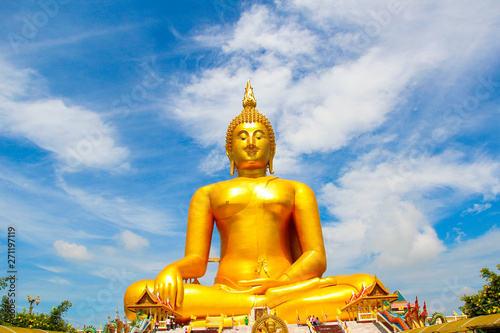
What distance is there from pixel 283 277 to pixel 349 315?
192 cm

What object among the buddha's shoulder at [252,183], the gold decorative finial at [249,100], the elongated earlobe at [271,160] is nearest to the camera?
the buddha's shoulder at [252,183]

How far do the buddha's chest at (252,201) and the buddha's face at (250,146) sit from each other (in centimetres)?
98

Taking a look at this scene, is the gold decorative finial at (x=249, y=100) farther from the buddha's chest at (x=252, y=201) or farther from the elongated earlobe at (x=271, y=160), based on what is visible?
the buddha's chest at (x=252, y=201)

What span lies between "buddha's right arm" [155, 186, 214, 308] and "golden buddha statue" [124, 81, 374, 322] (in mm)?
25

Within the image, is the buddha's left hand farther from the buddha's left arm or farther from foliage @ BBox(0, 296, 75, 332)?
foliage @ BBox(0, 296, 75, 332)

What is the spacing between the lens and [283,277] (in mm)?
11766

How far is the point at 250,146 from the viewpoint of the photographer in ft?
47.3

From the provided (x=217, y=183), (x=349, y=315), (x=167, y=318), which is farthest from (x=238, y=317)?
(x=217, y=183)

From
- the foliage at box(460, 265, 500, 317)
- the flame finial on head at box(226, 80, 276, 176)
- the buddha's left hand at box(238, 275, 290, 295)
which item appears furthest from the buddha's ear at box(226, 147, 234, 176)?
the foliage at box(460, 265, 500, 317)

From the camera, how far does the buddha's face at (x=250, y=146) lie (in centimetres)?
1445

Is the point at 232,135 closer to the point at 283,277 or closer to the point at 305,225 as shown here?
the point at 305,225

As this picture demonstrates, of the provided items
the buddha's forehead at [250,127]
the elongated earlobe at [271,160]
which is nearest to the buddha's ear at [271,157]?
the elongated earlobe at [271,160]

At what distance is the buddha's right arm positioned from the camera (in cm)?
1105

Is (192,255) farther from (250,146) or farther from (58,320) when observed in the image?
(58,320)
